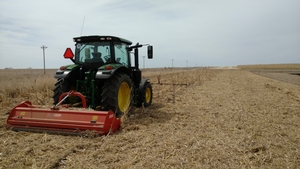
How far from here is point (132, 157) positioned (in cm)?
316

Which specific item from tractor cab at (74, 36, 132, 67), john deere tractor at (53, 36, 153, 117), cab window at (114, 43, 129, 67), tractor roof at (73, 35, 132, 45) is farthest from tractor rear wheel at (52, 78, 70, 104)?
cab window at (114, 43, 129, 67)

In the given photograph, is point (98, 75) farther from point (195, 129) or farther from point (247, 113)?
point (247, 113)

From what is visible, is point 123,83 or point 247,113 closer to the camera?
point 123,83

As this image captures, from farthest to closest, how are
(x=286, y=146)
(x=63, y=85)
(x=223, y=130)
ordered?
1. (x=63, y=85)
2. (x=223, y=130)
3. (x=286, y=146)

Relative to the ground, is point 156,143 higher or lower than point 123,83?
lower

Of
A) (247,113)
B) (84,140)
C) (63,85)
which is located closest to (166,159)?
(84,140)

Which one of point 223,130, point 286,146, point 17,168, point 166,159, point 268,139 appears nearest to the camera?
point 17,168

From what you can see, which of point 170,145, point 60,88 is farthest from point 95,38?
point 170,145

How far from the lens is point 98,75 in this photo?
476 cm

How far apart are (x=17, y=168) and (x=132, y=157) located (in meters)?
1.49

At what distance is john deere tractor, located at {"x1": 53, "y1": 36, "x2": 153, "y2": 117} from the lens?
486 cm

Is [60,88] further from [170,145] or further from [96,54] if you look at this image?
[170,145]

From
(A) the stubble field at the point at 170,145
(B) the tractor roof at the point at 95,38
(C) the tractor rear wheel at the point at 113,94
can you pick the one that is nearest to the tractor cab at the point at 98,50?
(B) the tractor roof at the point at 95,38

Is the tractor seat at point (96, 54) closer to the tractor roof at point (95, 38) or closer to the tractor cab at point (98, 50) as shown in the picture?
the tractor cab at point (98, 50)
